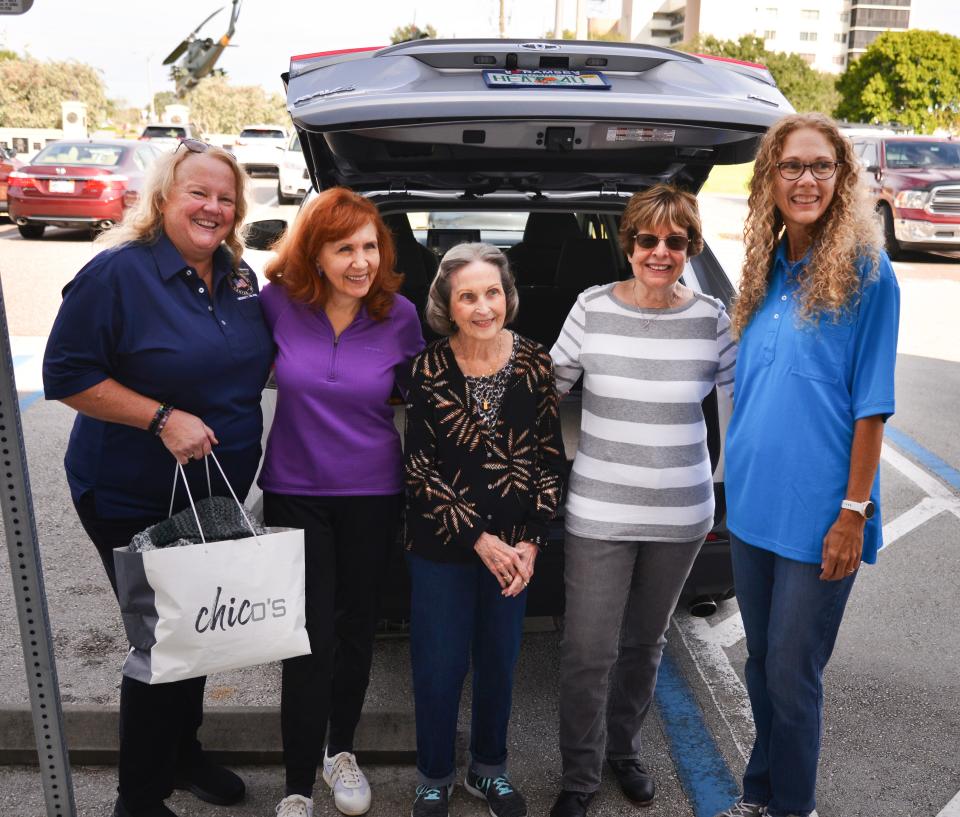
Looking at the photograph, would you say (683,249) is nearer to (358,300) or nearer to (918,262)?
(358,300)

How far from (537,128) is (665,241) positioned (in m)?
0.61

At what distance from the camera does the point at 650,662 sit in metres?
2.71

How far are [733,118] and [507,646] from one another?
147 centimetres

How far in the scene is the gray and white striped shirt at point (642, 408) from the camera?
2455mm

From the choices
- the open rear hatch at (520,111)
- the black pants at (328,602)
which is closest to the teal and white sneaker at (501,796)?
the black pants at (328,602)

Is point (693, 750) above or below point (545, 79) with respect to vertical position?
below

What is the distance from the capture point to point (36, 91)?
5453 centimetres

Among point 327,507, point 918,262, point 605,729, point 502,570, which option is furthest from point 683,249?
point 918,262

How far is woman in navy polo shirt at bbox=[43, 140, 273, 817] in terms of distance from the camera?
2209 mm

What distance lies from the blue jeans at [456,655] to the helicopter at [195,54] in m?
56.6

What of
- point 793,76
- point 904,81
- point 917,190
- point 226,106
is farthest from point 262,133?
point 226,106

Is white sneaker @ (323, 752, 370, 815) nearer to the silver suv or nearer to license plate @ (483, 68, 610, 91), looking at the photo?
the silver suv

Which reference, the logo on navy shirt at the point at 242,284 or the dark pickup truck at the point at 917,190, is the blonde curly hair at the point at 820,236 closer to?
the logo on navy shirt at the point at 242,284

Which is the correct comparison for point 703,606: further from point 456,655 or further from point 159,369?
point 159,369
